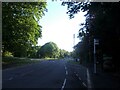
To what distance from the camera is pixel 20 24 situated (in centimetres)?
6162

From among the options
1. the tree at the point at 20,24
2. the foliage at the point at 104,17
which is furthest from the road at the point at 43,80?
the tree at the point at 20,24

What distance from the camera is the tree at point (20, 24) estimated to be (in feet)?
192

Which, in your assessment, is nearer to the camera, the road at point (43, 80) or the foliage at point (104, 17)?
the road at point (43, 80)

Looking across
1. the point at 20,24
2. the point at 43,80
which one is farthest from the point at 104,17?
the point at 20,24

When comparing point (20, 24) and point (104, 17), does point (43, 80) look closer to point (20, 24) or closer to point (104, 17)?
point (104, 17)

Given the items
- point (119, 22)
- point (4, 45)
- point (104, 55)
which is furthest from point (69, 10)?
point (4, 45)

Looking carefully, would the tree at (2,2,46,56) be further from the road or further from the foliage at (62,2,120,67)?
the road

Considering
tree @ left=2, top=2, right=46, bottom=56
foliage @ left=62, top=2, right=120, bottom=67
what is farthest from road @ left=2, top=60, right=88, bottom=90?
tree @ left=2, top=2, right=46, bottom=56

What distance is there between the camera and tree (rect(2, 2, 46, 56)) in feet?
192

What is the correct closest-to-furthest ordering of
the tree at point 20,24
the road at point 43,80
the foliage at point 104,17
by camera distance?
the road at point 43,80 < the foliage at point 104,17 < the tree at point 20,24

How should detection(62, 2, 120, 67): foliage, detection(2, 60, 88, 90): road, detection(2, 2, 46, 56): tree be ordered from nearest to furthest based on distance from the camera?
detection(2, 60, 88, 90): road, detection(62, 2, 120, 67): foliage, detection(2, 2, 46, 56): tree

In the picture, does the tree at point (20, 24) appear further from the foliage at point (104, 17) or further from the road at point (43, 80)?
the road at point (43, 80)

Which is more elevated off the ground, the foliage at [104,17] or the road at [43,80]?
the foliage at [104,17]

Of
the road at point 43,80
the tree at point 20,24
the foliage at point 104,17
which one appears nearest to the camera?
the road at point 43,80
